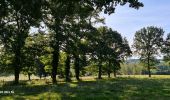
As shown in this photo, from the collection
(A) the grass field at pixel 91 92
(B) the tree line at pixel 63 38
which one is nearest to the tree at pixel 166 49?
(B) the tree line at pixel 63 38

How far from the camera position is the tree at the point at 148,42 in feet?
377

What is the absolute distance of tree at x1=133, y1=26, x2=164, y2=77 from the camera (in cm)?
11481

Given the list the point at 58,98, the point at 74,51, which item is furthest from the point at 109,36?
the point at 58,98

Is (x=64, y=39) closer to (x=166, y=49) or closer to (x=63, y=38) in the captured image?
(x=63, y=38)

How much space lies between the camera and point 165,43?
117 m

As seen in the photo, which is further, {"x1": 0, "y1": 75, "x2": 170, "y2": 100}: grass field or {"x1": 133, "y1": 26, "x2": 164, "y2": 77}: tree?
{"x1": 133, "y1": 26, "x2": 164, "y2": 77}: tree

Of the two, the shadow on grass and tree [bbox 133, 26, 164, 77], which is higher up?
tree [bbox 133, 26, 164, 77]

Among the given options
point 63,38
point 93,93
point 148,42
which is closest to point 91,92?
point 93,93

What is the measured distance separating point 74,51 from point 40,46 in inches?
257

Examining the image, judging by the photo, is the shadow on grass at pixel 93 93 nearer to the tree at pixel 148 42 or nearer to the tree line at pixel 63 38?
the tree line at pixel 63 38

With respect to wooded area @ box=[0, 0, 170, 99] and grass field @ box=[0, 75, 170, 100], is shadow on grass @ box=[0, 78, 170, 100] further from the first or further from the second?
wooded area @ box=[0, 0, 170, 99]

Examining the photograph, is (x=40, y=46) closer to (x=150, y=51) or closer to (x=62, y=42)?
(x=62, y=42)

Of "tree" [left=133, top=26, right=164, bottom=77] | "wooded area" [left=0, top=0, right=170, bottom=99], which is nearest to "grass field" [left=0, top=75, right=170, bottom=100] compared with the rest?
"wooded area" [left=0, top=0, right=170, bottom=99]

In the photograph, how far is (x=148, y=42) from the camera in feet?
382
